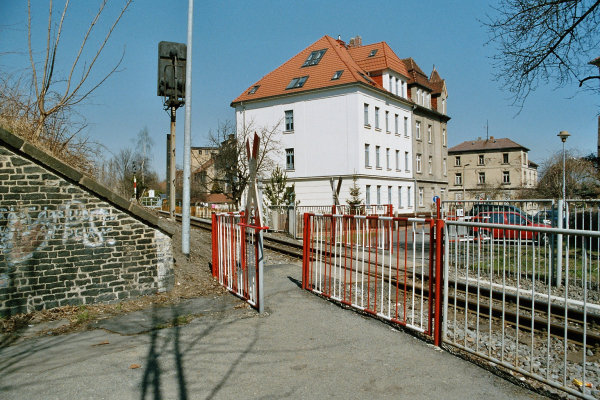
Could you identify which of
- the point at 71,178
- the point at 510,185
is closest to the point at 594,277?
the point at 71,178

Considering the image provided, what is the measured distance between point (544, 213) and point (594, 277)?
6403 millimetres

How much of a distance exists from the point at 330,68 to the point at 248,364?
1425 inches

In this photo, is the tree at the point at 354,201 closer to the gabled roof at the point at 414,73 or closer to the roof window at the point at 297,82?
the roof window at the point at 297,82

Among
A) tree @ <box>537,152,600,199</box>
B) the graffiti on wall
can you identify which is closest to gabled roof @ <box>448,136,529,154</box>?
tree @ <box>537,152,600,199</box>

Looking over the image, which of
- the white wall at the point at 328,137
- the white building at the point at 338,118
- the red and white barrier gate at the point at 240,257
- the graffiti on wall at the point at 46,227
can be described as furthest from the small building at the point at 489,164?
the graffiti on wall at the point at 46,227

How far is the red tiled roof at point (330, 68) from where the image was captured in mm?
37562

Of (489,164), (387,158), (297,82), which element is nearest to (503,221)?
(387,158)

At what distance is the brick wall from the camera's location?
24.3ft

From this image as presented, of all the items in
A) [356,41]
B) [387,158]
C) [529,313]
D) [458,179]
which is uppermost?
[356,41]

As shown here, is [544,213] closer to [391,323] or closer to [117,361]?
[391,323]

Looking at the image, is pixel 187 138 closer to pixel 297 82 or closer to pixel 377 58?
pixel 297 82

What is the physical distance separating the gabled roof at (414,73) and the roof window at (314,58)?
10.5 m

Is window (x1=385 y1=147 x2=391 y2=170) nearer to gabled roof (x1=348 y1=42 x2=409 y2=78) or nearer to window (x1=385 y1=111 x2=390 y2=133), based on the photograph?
window (x1=385 y1=111 x2=390 y2=133)

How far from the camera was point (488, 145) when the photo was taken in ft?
277
